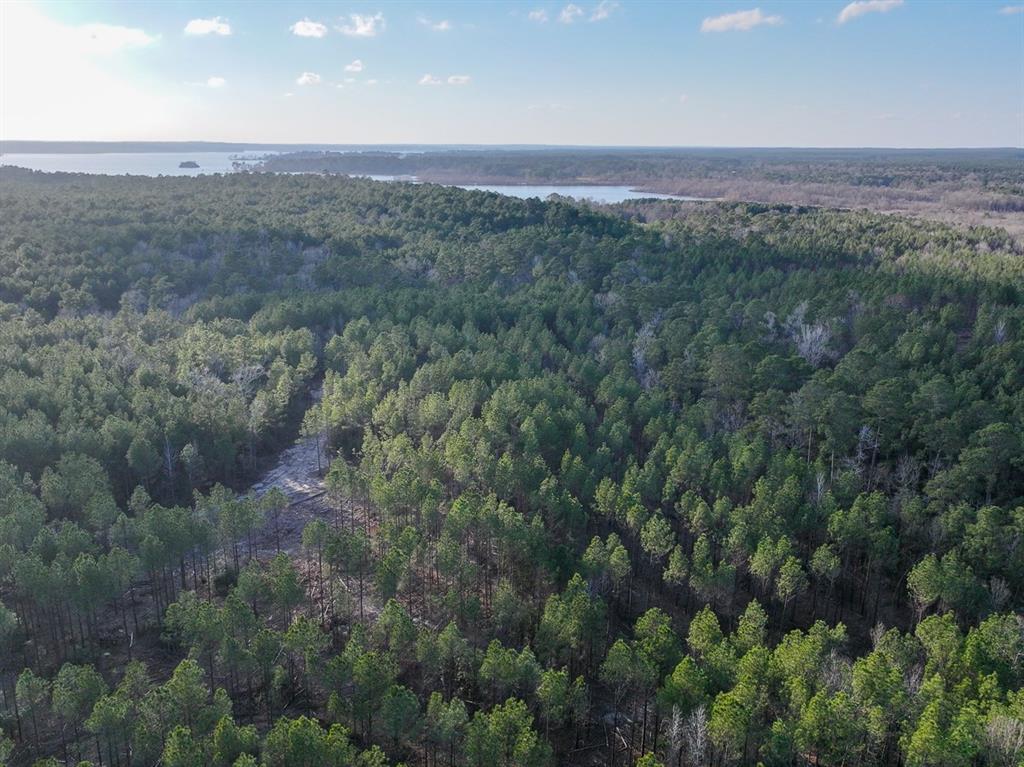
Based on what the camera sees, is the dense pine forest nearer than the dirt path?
Yes

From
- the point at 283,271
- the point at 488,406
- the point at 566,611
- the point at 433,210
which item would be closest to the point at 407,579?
the point at 566,611

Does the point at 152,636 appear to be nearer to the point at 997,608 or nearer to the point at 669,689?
the point at 669,689

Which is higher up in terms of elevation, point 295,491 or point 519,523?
point 519,523

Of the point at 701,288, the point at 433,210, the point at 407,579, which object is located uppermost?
the point at 433,210

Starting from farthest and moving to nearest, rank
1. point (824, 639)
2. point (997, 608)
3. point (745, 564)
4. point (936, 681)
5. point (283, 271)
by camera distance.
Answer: point (283, 271) → point (745, 564) → point (997, 608) → point (824, 639) → point (936, 681)

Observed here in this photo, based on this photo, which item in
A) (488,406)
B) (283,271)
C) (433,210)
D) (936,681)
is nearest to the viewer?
(936,681)

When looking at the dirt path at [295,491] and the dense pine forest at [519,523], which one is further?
the dirt path at [295,491]

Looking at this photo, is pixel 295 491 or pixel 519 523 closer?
pixel 519 523

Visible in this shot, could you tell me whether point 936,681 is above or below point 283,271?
below
